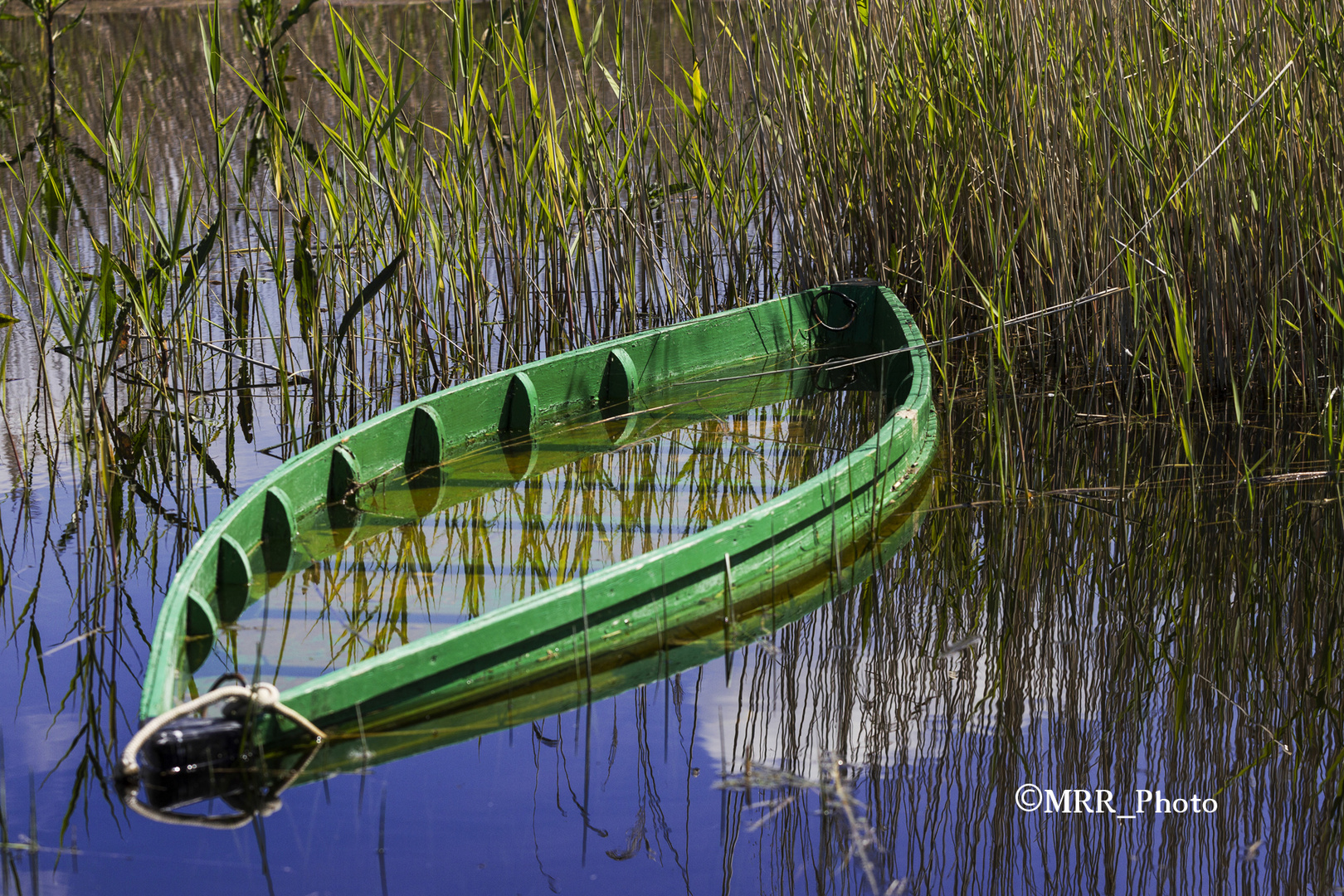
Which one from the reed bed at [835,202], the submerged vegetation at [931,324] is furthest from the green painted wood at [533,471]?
the reed bed at [835,202]

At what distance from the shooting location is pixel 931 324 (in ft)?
14.0

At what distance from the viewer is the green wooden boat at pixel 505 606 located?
199 centimetres

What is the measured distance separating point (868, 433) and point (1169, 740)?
1682 mm

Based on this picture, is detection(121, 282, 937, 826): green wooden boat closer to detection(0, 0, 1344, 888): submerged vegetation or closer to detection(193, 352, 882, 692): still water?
detection(193, 352, 882, 692): still water

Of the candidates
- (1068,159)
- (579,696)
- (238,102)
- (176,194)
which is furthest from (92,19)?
(579,696)

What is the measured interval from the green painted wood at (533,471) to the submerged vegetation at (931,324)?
0.18 metres

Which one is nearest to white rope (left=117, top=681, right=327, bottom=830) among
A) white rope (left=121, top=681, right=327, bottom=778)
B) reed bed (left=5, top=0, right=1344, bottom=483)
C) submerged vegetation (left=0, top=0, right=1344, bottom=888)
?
white rope (left=121, top=681, right=327, bottom=778)

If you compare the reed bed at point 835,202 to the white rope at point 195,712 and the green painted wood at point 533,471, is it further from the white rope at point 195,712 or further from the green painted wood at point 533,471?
the white rope at point 195,712

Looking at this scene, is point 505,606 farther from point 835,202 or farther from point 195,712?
point 835,202

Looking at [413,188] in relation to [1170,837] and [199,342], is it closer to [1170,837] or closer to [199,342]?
[199,342]

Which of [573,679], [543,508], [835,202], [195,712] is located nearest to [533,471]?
[543,508]

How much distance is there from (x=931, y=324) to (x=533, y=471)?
1.59 metres

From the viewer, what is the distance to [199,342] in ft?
13.3

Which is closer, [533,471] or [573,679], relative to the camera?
[573,679]
